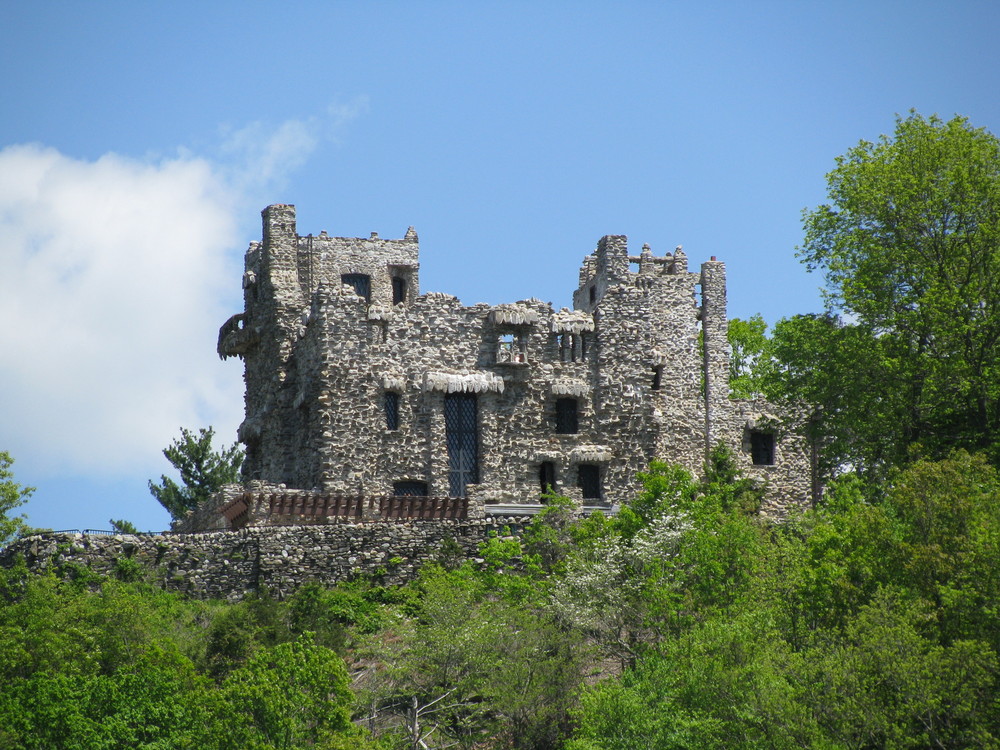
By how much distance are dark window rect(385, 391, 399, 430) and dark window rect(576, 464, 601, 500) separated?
22.5ft

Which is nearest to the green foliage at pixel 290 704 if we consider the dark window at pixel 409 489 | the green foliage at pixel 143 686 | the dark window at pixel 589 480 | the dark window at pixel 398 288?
the green foliage at pixel 143 686

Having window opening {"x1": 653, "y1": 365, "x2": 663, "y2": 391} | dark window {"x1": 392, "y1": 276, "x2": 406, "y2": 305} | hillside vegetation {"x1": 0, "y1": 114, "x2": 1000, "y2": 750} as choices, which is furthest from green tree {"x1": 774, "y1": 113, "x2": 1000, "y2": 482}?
dark window {"x1": 392, "y1": 276, "x2": 406, "y2": 305}

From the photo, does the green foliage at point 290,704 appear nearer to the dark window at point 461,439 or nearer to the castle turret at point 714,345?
the dark window at point 461,439

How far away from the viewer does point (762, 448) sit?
65.6 meters

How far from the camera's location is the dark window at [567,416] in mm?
61875

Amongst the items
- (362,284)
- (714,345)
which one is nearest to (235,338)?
(362,284)

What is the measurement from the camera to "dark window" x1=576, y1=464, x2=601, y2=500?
61.1 meters

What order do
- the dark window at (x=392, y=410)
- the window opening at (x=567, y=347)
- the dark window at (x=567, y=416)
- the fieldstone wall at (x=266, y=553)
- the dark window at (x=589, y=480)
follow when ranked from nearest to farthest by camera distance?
the fieldstone wall at (x=266, y=553) → the dark window at (x=392, y=410) → the dark window at (x=589, y=480) → the dark window at (x=567, y=416) → the window opening at (x=567, y=347)

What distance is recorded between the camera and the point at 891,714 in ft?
124

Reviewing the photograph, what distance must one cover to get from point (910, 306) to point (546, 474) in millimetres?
14131

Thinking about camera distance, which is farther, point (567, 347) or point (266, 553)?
point (567, 347)

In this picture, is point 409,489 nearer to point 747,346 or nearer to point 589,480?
point 589,480

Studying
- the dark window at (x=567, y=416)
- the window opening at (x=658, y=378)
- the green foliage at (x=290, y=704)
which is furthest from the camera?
the window opening at (x=658, y=378)

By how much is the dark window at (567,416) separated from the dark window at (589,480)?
1476mm
